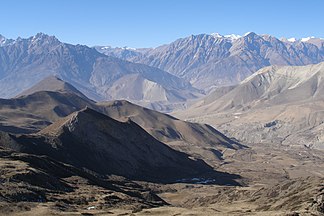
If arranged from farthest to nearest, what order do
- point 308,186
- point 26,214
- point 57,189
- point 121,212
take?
point 308,186 → point 57,189 → point 121,212 → point 26,214

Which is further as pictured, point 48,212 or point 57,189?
point 57,189

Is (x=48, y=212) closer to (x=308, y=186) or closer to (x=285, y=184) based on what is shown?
(x=308, y=186)

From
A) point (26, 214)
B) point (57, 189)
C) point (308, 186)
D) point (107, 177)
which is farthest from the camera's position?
point (107, 177)

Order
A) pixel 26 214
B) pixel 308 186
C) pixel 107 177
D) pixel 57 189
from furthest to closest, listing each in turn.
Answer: pixel 107 177
pixel 308 186
pixel 57 189
pixel 26 214

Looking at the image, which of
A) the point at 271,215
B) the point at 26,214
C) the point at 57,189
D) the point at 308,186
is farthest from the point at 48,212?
the point at 308,186

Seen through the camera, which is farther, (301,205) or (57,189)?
(57,189)

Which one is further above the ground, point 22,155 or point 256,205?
point 22,155

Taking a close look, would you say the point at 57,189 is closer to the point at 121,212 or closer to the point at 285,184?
the point at 121,212

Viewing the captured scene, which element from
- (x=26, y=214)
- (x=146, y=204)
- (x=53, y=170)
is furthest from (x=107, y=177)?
(x=26, y=214)

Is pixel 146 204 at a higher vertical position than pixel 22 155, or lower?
lower
